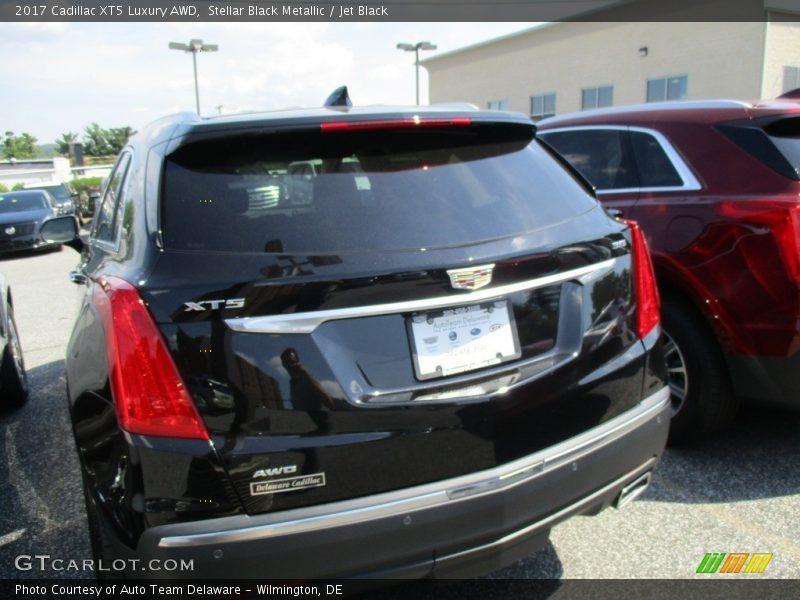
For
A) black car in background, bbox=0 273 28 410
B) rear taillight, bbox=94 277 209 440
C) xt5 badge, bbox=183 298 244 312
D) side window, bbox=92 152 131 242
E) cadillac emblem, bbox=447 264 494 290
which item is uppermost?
side window, bbox=92 152 131 242

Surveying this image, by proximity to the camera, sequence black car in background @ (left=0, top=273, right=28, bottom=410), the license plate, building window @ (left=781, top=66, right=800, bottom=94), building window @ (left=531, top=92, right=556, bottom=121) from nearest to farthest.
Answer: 1. the license plate
2. black car in background @ (left=0, top=273, right=28, bottom=410)
3. building window @ (left=781, top=66, right=800, bottom=94)
4. building window @ (left=531, top=92, right=556, bottom=121)

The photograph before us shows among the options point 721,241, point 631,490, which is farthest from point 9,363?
point 721,241

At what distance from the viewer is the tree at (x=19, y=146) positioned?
189 feet

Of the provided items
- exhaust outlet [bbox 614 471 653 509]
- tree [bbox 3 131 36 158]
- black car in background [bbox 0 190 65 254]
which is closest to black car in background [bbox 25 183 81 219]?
black car in background [bbox 0 190 65 254]

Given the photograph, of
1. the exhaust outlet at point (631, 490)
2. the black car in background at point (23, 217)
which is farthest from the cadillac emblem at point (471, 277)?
the black car in background at point (23, 217)

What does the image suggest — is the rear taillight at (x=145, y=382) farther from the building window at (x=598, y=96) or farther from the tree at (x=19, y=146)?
the tree at (x=19, y=146)

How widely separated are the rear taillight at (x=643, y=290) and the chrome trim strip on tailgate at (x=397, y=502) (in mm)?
440

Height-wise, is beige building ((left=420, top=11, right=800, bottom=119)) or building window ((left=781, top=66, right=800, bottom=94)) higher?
beige building ((left=420, top=11, right=800, bottom=119))

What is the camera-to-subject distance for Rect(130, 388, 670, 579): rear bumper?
1690 mm

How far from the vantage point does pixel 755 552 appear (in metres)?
2.65

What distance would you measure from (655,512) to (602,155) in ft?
6.92

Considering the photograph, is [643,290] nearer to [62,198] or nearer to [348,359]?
[348,359]

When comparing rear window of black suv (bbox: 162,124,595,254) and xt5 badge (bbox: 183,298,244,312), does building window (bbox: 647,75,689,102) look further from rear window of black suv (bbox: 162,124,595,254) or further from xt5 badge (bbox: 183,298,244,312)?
xt5 badge (bbox: 183,298,244,312)

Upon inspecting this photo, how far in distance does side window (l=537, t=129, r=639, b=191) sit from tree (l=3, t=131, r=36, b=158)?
61.8m
